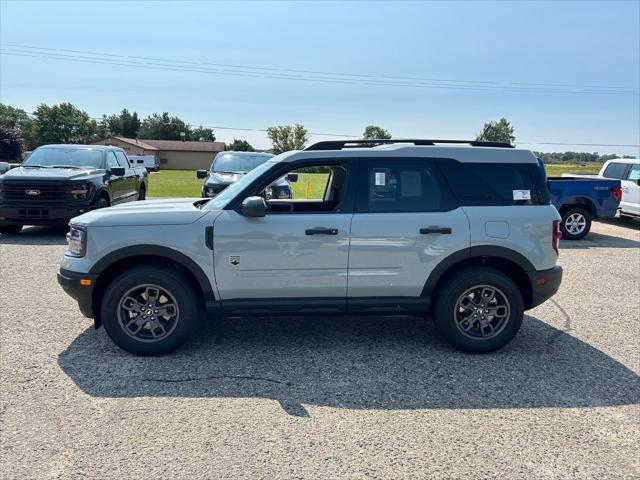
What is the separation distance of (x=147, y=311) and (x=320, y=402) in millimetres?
1772

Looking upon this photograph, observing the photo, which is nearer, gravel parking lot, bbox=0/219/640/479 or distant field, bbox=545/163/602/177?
gravel parking lot, bbox=0/219/640/479

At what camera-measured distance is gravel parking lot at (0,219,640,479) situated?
2.77 m

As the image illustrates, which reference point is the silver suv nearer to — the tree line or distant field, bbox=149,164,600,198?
distant field, bbox=149,164,600,198

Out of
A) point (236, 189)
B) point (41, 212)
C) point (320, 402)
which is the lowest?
point (320, 402)

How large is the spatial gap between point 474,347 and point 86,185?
8.53m

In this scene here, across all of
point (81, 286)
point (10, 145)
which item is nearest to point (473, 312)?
point (81, 286)

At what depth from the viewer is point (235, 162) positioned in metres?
13.6

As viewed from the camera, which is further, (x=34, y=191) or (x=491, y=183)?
(x=34, y=191)

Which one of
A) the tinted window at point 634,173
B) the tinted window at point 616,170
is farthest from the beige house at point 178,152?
the tinted window at point 634,173

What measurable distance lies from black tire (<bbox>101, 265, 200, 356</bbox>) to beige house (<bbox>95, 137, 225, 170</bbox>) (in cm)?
7924

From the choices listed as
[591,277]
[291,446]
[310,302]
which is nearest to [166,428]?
[291,446]

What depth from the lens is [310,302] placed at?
4180 millimetres

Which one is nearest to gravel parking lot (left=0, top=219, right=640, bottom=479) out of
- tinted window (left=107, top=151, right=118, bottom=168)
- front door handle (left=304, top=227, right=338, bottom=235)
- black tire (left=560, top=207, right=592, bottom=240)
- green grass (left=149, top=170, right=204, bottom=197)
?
front door handle (left=304, top=227, right=338, bottom=235)

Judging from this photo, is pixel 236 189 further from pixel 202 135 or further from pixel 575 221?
pixel 202 135
